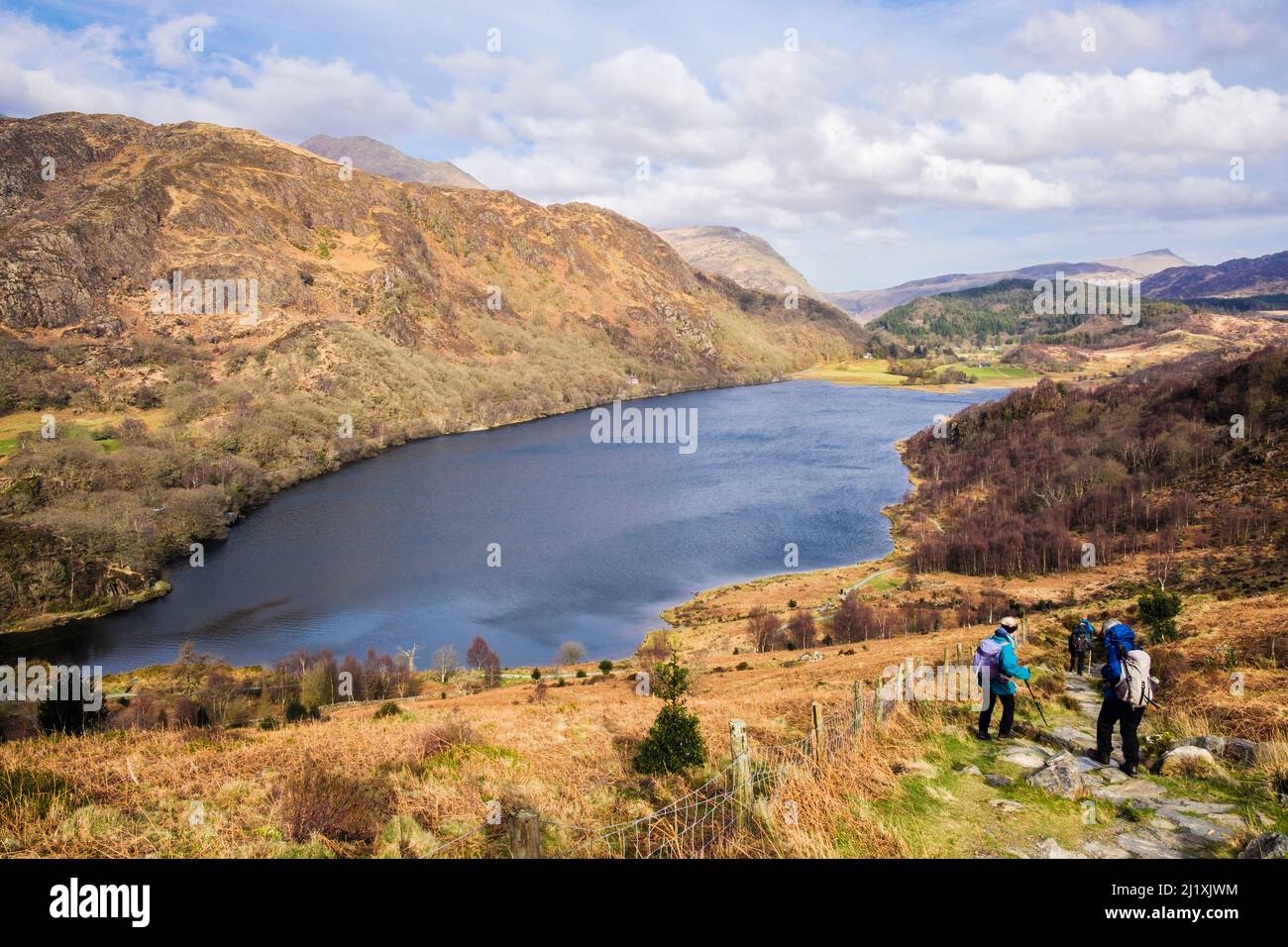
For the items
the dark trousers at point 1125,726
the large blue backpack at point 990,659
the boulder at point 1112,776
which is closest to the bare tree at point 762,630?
the large blue backpack at point 990,659

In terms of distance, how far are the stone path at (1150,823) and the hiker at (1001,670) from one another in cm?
77

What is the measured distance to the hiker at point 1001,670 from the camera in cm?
1145

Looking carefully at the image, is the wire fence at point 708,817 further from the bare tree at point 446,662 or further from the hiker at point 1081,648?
the bare tree at point 446,662

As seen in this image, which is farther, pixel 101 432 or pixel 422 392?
pixel 422 392

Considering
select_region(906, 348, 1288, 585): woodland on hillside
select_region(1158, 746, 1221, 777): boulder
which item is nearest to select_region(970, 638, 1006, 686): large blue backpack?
select_region(1158, 746, 1221, 777): boulder

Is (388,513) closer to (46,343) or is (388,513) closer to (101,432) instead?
(101,432)

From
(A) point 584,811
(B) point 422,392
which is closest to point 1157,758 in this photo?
(A) point 584,811

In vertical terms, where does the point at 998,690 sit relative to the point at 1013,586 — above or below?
above

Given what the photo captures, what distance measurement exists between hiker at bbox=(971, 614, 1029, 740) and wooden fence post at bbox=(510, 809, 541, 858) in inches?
318

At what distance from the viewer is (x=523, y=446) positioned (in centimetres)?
13112

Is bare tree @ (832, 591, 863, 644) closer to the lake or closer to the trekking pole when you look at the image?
the lake
